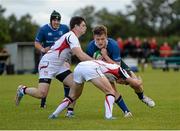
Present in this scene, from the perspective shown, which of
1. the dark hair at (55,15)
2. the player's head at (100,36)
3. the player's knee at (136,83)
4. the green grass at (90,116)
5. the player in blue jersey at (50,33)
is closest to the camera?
the green grass at (90,116)

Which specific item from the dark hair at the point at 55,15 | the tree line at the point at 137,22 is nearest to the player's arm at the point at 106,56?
the dark hair at the point at 55,15

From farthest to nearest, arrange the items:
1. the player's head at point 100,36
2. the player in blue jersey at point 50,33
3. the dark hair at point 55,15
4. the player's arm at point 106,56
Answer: the player in blue jersey at point 50,33 < the dark hair at point 55,15 < the player's arm at point 106,56 < the player's head at point 100,36

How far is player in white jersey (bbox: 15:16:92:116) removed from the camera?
12734mm

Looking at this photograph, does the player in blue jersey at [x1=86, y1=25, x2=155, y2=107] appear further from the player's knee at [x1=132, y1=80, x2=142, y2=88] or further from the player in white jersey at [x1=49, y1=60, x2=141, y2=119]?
the player in white jersey at [x1=49, y1=60, x2=141, y2=119]

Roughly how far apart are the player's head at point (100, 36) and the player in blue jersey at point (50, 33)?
279 centimetres

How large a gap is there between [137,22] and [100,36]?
106 m

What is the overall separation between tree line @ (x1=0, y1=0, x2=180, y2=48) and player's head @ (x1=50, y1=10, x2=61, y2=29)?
87906 mm

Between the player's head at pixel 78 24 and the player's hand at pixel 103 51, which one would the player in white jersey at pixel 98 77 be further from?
the player's head at pixel 78 24

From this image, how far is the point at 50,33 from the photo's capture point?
15695 mm

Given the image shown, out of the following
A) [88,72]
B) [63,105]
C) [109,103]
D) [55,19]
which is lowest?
[63,105]

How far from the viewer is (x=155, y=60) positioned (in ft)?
143

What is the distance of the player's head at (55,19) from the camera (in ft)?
50.2

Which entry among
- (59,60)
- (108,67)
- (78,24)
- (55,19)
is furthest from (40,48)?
(108,67)

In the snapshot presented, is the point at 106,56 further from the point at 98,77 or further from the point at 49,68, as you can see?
the point at 49,68
